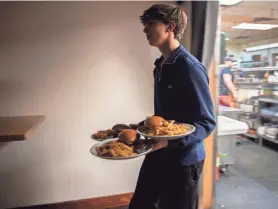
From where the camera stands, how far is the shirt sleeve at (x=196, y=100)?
0.95 metres

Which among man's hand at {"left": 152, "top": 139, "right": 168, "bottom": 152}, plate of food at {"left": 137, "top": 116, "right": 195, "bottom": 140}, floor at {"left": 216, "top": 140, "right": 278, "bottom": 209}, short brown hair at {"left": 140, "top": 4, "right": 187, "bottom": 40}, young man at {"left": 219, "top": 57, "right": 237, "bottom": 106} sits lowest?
floor at {"left": 216, "top": 140, "right": 278, "bottom": 209}

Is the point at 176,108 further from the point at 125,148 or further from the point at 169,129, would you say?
the point at 125,148

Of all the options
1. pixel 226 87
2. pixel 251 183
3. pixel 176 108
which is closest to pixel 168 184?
pixel 176 108

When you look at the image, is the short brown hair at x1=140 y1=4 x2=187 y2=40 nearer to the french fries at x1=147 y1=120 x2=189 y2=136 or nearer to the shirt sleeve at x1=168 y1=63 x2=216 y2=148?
the shirt sleeve at x1=168 y1=63 x2=216 y2=148

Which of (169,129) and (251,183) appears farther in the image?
(251,183)

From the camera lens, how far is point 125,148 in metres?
0.93

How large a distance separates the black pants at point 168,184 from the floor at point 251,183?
1352 millimetres

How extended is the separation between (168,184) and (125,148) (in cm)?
29

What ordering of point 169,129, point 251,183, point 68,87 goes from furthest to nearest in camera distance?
point 251,183
point 68,87
point 169,129

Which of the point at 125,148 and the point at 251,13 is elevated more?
the point at 251,13

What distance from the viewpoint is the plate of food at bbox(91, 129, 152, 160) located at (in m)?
0.90

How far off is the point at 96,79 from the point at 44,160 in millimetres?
847

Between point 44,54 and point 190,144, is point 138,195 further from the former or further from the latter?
point 44,54

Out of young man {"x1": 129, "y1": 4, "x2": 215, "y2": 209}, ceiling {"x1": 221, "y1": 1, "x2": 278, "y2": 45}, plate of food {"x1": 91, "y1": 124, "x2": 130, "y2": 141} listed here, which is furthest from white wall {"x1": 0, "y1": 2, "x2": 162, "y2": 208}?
ceiling {"x1": 221, "y1": 1, "x2": 278, "y2": 45}
